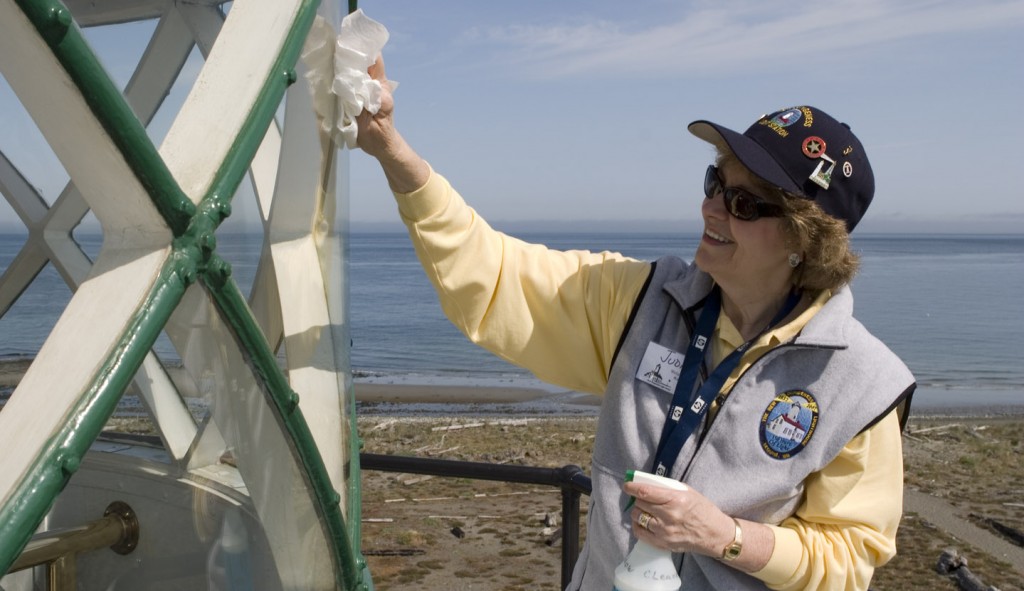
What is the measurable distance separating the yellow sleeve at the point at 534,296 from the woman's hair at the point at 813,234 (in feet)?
1.28

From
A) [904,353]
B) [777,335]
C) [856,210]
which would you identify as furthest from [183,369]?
[904,353]

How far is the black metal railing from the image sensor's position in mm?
3760

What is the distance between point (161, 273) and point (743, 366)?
1.38 meters

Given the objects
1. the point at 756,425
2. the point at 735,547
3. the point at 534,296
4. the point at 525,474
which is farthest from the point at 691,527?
the point at 525,474

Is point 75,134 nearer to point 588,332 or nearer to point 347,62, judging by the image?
Answer: point 347,62

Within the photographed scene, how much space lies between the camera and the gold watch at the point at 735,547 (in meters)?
2.11

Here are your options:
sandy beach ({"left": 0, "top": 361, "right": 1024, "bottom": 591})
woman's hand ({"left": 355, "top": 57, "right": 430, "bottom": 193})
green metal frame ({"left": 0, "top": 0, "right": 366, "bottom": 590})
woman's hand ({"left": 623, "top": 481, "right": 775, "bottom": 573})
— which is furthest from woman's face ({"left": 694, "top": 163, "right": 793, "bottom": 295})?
sandy beach ({"left": 0, "top": 361, "right": 1024, "bottom": 591})

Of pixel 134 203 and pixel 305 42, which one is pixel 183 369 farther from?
pixel 305 42

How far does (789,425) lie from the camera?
2182mm

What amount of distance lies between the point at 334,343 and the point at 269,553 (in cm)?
56

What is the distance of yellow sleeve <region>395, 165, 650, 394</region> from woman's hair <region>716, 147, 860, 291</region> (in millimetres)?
390

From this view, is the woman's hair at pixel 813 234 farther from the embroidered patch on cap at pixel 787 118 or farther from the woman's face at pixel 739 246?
the embroidered patch on cap at pixel 787 118

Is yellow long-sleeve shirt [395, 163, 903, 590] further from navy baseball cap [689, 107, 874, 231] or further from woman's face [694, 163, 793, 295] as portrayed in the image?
navy baseball cap [689, 107, 874, 231]

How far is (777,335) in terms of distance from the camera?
2.26m
